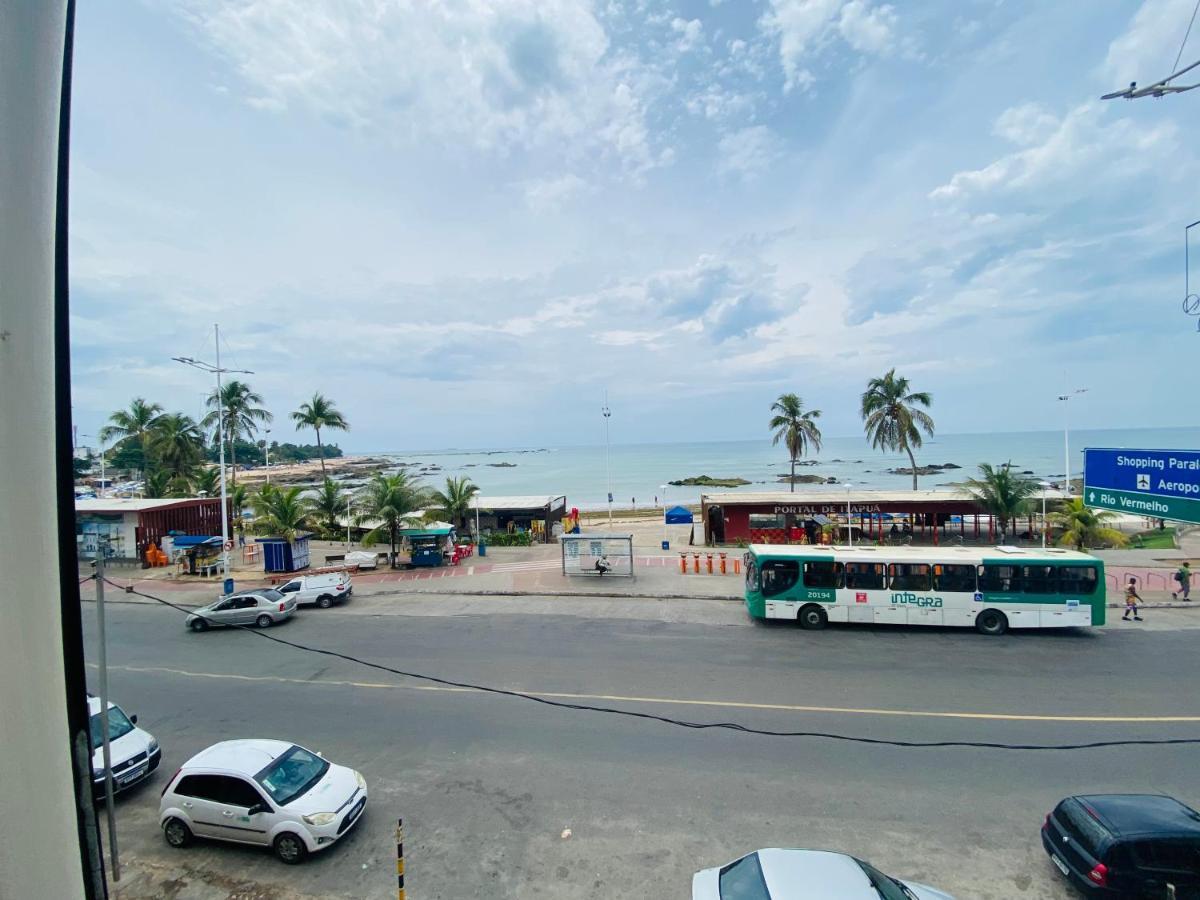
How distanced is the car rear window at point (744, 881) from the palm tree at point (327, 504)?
26037mm

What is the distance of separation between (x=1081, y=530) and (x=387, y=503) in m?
33.8

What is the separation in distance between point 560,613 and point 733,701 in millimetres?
8182

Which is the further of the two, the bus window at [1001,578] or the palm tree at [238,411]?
the palm tree at [238,411]

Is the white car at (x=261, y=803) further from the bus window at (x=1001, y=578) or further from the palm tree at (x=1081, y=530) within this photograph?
the palm tree at (x=1081, y=530)

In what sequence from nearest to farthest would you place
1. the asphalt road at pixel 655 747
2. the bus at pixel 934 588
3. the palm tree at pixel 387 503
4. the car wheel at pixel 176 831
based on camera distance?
the asphalt road at pixel 655 747 → the car wheel at pixel 176 831 → the bus at pixel 934 588 → the palm tree at pixel 387 503

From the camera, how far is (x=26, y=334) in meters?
2.97

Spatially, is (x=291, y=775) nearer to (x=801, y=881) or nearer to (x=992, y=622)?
(x=801, y=881)

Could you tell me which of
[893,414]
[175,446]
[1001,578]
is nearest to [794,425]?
[893,414]

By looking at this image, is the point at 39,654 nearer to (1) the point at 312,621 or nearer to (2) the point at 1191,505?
(2) the point at 1191,505

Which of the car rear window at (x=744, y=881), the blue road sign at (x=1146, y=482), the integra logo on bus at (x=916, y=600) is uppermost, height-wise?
the blue road sign at (x=1146, y=482)

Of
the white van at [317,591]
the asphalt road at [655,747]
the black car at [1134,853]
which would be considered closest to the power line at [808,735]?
the asphalt road at [655,747]

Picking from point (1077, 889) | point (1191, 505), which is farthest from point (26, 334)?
point (1191, 505)

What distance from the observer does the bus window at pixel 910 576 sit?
16.2m

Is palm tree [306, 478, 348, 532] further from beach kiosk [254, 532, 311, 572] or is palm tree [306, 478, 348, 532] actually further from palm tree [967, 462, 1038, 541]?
palm tree [967, 462, 1038, 541]
